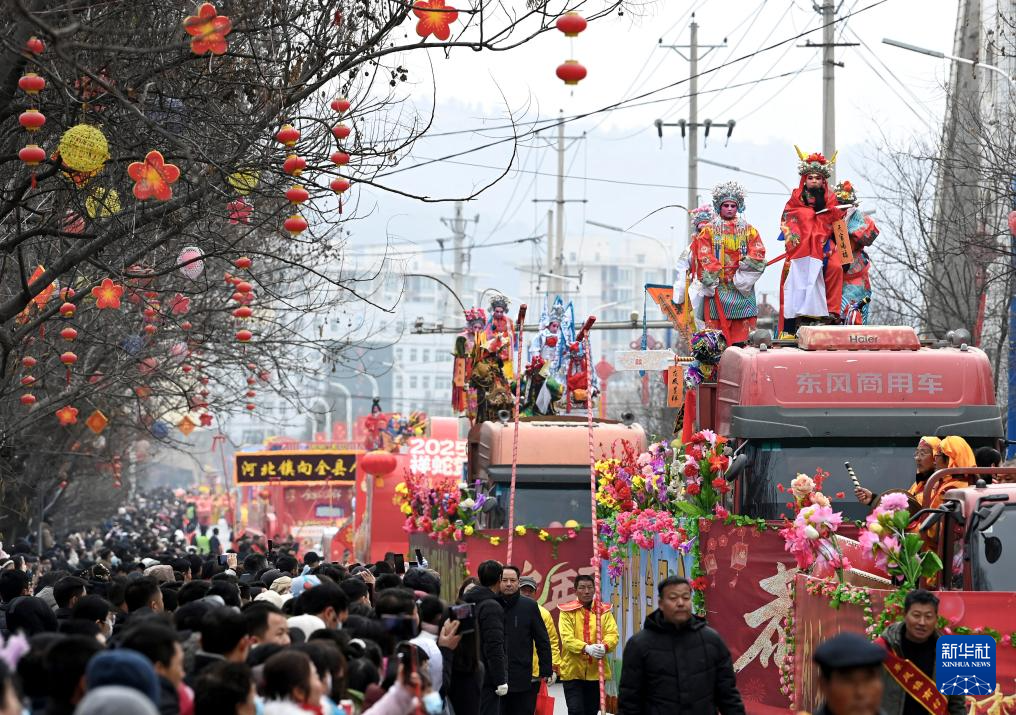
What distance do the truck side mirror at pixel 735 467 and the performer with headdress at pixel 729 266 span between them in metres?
4.45

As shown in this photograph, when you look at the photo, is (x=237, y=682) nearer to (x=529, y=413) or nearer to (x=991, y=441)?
(x=991, y=441)

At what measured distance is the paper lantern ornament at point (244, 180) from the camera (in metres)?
12.6

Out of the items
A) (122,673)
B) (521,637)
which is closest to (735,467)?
(521,637)

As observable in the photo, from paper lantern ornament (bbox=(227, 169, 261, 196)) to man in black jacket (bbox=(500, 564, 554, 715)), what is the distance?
341cm

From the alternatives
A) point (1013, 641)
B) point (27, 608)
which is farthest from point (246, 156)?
point (1013, 641)

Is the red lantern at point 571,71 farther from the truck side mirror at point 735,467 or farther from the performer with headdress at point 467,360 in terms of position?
the performer with headdress at point 467,360

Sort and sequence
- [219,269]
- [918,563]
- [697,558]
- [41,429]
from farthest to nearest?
[41,429]
[219,269]
[697,558]
[918,563]

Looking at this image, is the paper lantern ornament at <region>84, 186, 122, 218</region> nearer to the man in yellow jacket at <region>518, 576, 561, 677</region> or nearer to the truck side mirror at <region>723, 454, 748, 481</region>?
the man in yellow jacket at <region>518, 576, 561, 677</region>

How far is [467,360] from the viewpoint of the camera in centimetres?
2964

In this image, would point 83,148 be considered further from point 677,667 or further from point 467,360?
point 467,360

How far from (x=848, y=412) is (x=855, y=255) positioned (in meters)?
3.72

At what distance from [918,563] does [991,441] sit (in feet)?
17.1

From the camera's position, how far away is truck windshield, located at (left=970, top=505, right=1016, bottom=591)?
1045 centimetres

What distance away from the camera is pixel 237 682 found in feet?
21.9
